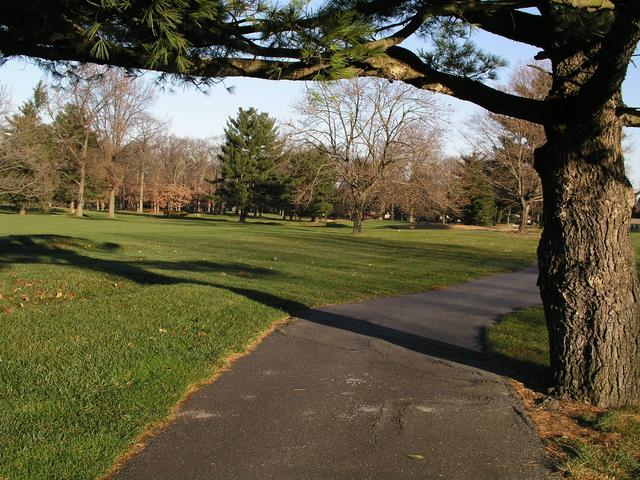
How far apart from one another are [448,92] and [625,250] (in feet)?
6.95

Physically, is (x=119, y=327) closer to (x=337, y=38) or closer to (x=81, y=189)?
(x=337, y=38)

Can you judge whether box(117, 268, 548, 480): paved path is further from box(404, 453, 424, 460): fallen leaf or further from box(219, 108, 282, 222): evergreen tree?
Answer: box(219, 108, 282, 222): evergreen tree

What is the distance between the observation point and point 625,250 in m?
5.02

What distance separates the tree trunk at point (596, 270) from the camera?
4.91 meters

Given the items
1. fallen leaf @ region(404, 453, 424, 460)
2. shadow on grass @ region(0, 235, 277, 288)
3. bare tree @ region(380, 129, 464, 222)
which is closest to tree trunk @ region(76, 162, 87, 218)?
bare tree @ region(380, 129, 464, 222)

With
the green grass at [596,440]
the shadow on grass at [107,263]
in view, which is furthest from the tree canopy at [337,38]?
the shadow on grass at [107,263]

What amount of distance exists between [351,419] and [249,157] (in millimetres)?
63479

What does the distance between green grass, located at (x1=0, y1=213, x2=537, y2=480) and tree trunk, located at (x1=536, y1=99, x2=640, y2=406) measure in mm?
3502

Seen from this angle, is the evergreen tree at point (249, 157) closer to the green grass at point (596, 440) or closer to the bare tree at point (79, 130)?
the bare tree at point (79, 130)

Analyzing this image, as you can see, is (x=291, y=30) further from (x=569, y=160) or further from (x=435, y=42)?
(x=569, y=160)

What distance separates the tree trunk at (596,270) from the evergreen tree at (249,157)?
6121cm

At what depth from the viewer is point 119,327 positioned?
291 inches

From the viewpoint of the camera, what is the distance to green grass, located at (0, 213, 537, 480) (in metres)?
4.09

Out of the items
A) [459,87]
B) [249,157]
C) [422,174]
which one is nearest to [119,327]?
[459,87]
